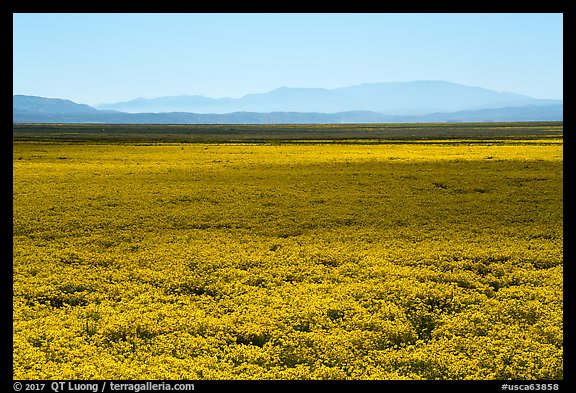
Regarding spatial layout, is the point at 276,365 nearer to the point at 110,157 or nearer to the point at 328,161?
the point at 328,161

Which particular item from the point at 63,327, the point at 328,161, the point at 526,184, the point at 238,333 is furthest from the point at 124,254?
the point at 328,161

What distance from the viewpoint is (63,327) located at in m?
12.1

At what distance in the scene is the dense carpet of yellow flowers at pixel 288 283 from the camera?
10.5m

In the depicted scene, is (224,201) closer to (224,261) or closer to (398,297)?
(224,261)

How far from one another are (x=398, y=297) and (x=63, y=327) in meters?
7.50

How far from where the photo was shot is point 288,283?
48.1 ft

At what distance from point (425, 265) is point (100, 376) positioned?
9.94 meters

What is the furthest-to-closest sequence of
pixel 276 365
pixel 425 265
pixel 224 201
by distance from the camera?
pixel 224 201 < pixel 425 265 < pixel 276 365

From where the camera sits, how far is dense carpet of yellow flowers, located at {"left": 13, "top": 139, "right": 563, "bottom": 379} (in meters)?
10.5

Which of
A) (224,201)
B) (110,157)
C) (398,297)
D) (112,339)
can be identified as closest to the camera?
(112,339)

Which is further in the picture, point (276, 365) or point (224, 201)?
point (224, 201)
